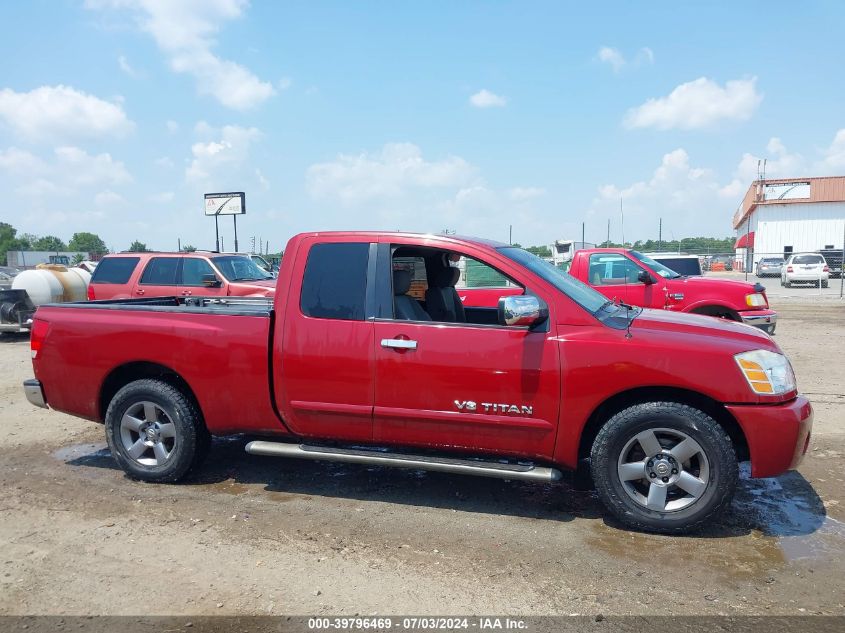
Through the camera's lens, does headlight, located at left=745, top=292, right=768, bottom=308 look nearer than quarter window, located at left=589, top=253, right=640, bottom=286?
Yes

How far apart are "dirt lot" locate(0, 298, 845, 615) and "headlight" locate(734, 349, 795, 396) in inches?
36.3

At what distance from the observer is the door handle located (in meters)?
4.17

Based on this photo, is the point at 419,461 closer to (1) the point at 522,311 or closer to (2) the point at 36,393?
(1) the point at 522,311

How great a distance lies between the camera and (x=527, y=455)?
4.09 meters

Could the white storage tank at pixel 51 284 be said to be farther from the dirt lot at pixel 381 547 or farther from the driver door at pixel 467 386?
the driver door at pixel 467 386

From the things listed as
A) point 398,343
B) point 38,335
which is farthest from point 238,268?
point 398,343

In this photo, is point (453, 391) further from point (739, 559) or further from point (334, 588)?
point (739, 559)

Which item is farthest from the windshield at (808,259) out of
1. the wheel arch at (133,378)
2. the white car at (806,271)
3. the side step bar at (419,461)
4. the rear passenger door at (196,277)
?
the wheel arch at (133,378)

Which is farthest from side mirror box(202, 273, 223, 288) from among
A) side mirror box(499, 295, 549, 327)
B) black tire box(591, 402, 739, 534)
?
black tire box(591, 402, 739, 534)

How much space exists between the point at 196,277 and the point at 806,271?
2544 cm

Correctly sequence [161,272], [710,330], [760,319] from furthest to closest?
[161,272]
[760,319]
[710,330]

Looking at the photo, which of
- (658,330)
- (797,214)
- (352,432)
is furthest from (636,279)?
(797,214)

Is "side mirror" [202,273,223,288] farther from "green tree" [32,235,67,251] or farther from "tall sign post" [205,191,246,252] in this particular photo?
"green tree" [32,235,67,251]

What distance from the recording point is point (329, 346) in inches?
171
